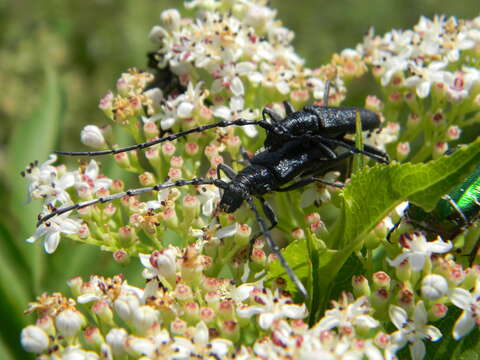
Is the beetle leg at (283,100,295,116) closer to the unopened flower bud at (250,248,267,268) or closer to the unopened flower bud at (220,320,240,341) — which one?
the unopened flower bud at (250,248,267,268)

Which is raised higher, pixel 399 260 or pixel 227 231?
pixel 227 231

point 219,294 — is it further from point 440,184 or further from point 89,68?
point 89,68

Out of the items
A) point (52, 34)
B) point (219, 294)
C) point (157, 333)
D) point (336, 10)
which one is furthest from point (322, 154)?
point (336, 10)

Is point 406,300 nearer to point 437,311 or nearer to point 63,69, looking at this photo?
point 437,311

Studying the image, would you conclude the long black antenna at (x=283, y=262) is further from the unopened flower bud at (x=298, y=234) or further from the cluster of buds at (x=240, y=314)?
the unopened flower bud at (x=298, y=234)

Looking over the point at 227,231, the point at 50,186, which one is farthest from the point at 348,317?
the point at 50,186

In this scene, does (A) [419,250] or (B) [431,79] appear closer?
(A) [419,250]

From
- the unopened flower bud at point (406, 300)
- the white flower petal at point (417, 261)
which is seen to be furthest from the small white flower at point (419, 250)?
the unopened flower bud at point (406, 300)
